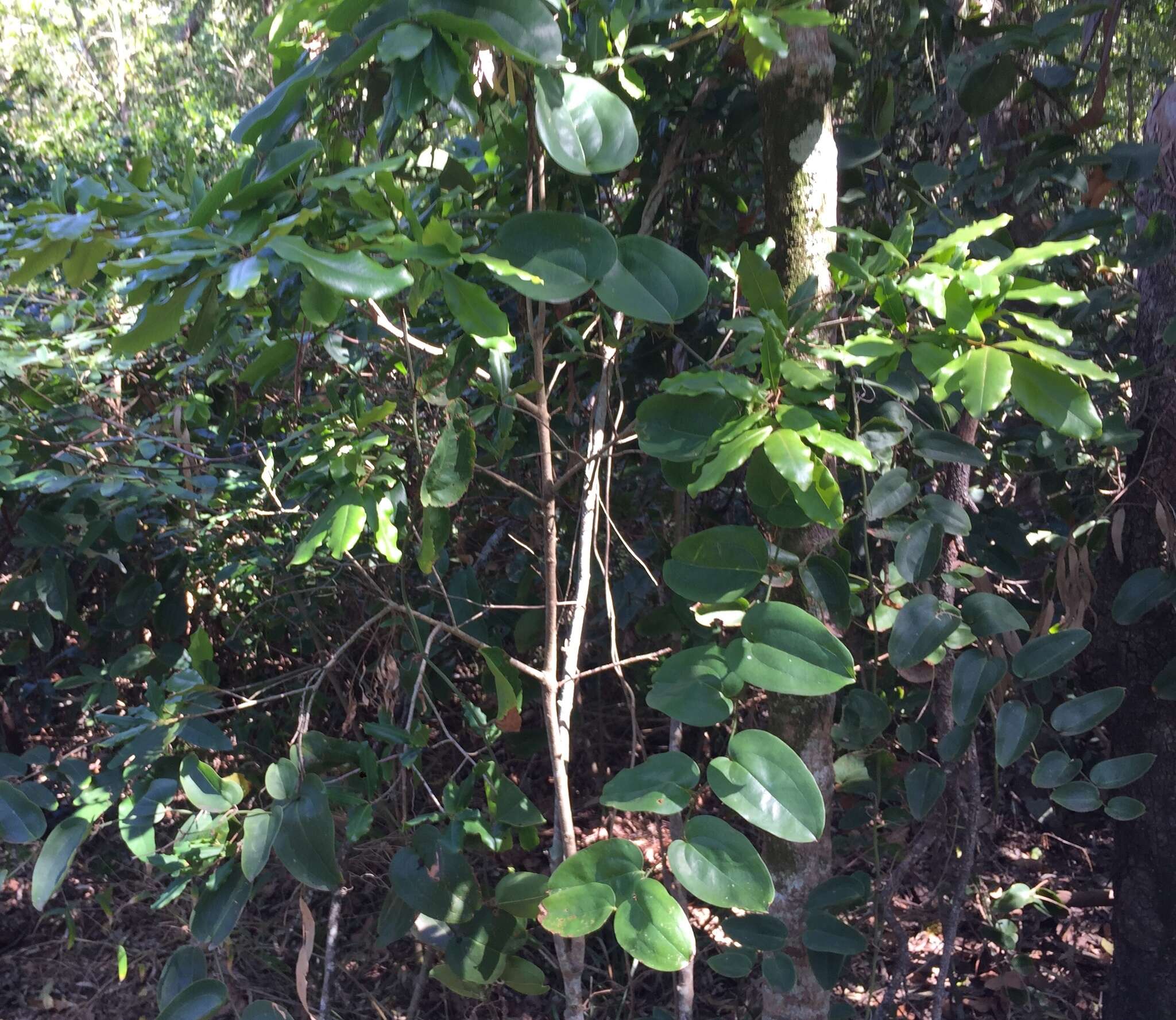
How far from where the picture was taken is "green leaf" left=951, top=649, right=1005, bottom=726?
1197 mm

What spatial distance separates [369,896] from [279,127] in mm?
2094

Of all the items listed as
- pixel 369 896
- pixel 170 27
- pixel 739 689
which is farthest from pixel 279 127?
pixel 170 27

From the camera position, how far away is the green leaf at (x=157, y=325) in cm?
81

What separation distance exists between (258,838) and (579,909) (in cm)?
42

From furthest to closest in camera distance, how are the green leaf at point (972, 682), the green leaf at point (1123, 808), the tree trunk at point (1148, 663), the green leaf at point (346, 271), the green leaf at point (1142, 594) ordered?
the tree trunk at point (1148, 663), the green leaf at point (1142, 594), the green leaf at point (1123, 808), the green leaf at point (972, 682), the green leaf at point (346, 271)

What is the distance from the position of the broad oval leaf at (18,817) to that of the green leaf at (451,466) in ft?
2.55

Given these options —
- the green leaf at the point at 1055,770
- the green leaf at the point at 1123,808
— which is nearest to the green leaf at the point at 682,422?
the green leaf at the point at 1055,770

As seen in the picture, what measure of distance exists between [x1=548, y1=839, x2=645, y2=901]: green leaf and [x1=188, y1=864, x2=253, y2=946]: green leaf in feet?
1.37

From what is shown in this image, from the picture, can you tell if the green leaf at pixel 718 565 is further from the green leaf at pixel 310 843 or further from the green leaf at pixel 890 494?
the green leaf at pixel 310 843

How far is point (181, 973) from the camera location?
1177 millimetres

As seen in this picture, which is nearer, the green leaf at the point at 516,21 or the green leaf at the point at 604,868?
the green leaf at the point at 516,21

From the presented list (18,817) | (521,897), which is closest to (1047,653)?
(521,897)

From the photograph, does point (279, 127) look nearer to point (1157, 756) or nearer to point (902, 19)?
point (902, 19)

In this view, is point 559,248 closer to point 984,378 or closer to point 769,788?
point 984,378
